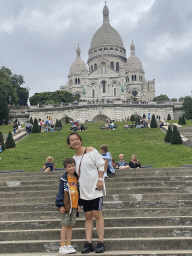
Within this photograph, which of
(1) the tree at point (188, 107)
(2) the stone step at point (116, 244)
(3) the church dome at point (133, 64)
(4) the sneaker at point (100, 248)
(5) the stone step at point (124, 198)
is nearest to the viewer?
(4) the sneaker at point (100, 248)

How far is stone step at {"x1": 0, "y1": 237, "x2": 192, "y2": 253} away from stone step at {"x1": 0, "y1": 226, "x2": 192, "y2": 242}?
255 mm

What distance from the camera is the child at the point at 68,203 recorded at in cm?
505

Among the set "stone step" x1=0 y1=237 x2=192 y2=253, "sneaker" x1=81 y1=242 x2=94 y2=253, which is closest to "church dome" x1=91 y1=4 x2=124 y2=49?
"stone step" x1=0 y1=237 x2=192 y2=253

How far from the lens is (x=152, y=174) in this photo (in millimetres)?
8891

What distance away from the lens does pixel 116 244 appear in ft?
17.4

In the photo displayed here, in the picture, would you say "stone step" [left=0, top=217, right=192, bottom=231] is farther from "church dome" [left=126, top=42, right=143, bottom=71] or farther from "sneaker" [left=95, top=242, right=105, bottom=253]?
"church dome" [left=126, top=42, right=143, bottom=71]

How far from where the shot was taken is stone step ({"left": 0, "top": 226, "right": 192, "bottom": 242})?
5.67m

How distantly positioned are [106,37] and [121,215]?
4118 inches

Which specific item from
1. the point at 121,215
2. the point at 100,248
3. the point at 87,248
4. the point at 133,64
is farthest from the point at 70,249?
the point at 133,64

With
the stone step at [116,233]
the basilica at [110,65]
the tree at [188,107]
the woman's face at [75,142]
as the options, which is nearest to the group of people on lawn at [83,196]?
the woman's face at [75,142]

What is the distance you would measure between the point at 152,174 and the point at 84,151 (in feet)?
13.8

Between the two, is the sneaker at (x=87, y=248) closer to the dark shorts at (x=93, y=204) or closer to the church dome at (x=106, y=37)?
the dark shorts at (x=93, y=204)

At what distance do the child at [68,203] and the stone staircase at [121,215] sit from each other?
0.30 m

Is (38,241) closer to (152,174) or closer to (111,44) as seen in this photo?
(152,174)
